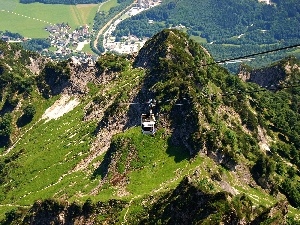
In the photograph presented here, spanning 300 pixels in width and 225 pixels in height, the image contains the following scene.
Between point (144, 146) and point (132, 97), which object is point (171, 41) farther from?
point (144, 146)

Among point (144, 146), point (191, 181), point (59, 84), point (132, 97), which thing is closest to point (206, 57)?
point (132, 97)

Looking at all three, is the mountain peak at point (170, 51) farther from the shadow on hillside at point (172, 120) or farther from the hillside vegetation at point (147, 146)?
the shadow on hillside at point (172, 120)

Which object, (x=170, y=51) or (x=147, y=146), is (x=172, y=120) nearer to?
(x=147, y=146)

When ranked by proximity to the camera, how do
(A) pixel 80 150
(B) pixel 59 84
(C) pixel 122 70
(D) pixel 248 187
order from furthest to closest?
1. (B) pixel 59 84
2. (C) pixel 122 70
3. (A) pixel 80 150
4. (D) pixel 248 187

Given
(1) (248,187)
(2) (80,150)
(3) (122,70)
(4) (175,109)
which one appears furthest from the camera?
(3) (122,70)

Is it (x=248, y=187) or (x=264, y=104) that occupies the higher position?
(x=248, y=187)

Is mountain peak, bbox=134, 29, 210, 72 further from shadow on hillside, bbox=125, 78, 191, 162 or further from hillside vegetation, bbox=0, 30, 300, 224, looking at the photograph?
shadow on hillside, bbox=125, 78, 191, 162

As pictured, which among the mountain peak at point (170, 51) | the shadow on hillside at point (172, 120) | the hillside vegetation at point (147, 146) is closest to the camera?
the hillside vegetation at point (147, 146)

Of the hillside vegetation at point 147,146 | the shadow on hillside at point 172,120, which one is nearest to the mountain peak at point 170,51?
the hillside vegetation at point 147,146

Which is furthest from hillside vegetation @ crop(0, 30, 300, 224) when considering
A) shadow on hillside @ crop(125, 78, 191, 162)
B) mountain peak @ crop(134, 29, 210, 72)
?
Result: mountain peak @ crop(134, 29, 210, 72)
